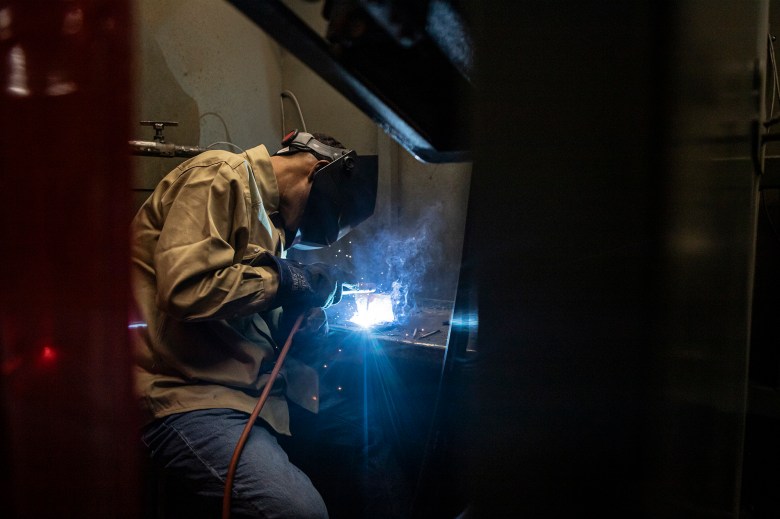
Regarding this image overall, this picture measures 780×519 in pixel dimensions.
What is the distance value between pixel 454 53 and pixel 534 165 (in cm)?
26

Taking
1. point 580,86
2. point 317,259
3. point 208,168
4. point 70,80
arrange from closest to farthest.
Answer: point 70,80
point 580,86
point 208,168
point 317,259

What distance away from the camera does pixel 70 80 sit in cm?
45

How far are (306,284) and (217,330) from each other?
0.41 metres

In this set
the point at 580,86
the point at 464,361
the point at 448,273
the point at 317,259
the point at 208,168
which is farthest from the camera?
the point at 317,259

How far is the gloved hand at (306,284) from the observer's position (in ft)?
6.34

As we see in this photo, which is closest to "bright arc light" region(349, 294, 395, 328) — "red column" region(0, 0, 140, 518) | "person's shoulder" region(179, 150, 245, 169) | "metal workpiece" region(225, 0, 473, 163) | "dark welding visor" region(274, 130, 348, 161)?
"dark welding visor" region(274, 130, 348, 161)

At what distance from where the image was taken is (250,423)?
1.78 meters

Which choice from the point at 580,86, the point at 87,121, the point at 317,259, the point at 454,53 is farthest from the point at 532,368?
the point at 317,259

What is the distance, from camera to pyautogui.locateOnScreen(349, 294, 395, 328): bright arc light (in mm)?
2811

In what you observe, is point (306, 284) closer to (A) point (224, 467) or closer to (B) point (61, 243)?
(A) point (224, 467)

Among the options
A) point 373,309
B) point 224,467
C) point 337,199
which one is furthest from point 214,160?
point 373,309

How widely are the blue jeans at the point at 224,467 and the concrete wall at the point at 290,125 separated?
154 cm

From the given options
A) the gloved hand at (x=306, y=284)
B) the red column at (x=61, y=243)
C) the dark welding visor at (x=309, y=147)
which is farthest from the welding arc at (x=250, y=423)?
the red column at (x=61, y=243)

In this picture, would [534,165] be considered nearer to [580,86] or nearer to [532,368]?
[580,86]
